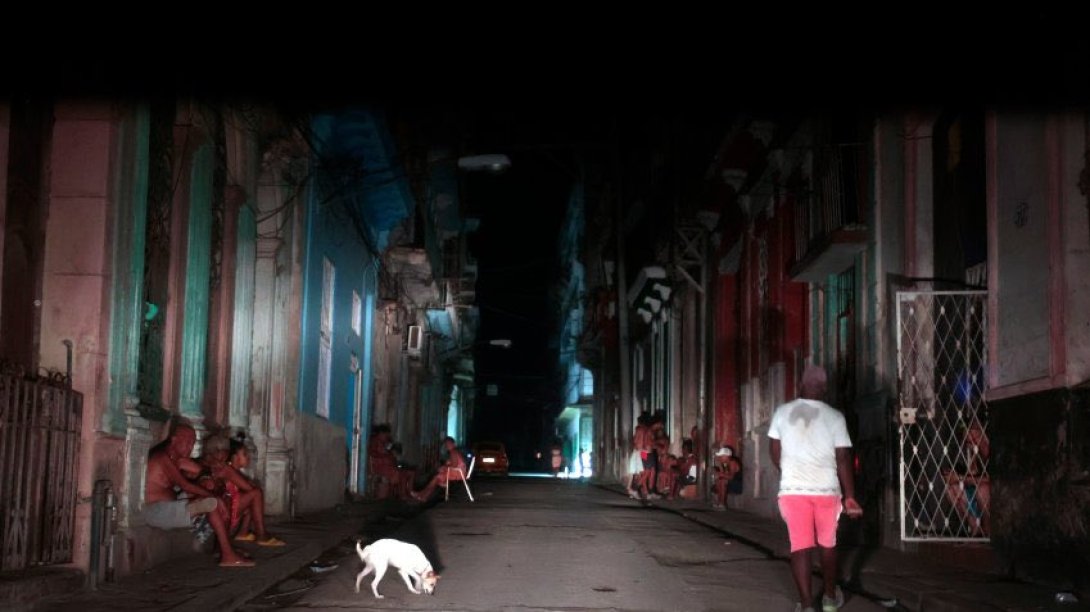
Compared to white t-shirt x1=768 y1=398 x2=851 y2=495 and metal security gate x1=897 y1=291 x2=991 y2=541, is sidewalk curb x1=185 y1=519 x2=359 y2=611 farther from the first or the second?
metal security gate x1=897 y1=291 x2=991 y2=541

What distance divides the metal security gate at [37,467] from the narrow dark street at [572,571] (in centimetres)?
144

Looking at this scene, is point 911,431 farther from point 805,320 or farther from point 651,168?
point 651,168

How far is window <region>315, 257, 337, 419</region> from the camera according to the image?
66.1 feet

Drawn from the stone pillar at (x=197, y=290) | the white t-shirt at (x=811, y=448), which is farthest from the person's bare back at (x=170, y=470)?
the white t-shirt at (x=811, y=448)

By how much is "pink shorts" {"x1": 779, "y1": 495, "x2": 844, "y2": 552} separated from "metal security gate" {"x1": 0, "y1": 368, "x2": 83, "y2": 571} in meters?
4.88

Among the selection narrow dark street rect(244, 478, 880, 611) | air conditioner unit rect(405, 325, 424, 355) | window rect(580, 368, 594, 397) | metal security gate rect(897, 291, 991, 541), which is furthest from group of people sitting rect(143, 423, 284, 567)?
window rect(580, 368, 594, 397)

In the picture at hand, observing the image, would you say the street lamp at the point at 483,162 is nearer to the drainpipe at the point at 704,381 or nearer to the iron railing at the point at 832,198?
the iron railing at the point at 832,198

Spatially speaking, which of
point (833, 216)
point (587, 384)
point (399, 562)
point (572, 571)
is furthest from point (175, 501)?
point (587, 384)

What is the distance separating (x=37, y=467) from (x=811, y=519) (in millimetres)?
5044

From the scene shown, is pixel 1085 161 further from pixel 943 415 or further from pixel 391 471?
pixel 391 471

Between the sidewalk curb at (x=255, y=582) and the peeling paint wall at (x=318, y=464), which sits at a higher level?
the peeling paint wall at (x=318, y=464)

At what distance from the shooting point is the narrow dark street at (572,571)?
347 inches

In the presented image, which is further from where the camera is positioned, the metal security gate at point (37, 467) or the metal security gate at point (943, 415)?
the metal security gate at point (943, 415)

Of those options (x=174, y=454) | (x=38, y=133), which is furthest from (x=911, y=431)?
(x=38, y=133)
